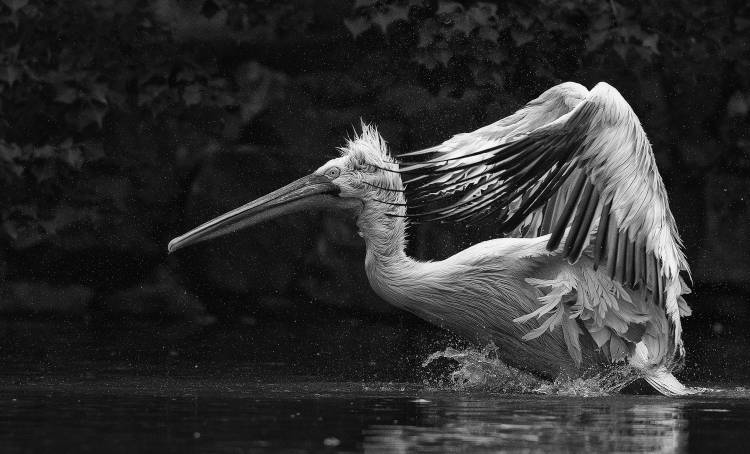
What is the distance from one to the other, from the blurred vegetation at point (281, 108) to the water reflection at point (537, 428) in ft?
14.9

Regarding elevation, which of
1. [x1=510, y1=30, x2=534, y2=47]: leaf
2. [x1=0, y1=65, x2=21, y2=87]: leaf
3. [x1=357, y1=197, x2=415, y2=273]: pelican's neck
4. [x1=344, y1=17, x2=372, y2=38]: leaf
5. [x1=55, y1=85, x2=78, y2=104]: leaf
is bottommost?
[x1=357, y1=197, x2=415, y2=273]: pelican's neck

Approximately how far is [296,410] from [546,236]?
6.06 feet

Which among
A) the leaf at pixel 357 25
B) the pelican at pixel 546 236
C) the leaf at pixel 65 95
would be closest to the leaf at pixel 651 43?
the leaf at pixel 357 25

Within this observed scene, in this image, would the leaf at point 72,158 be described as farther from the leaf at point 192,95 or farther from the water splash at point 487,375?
the water splash at point 487,375

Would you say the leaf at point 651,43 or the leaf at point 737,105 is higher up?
the leaf at point 651,43

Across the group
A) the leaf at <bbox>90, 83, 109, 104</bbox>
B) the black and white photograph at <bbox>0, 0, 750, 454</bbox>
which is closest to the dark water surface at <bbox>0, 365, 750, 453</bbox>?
the black and white photograph at <bbox>0, 0, 750, 454</bbox>

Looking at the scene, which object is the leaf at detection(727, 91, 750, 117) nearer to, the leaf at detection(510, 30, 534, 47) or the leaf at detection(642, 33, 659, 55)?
the leaf at detection(642, 33, 659, 55)

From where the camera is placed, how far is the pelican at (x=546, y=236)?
5.75 metres

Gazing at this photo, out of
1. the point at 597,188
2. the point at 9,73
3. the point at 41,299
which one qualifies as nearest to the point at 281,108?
the point at 9,73

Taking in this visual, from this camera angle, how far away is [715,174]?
9.81m

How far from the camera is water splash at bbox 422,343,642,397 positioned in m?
6.05

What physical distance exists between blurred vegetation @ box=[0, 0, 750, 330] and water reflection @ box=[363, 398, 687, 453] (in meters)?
4.54

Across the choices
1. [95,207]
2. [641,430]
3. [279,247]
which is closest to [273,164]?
[279,247]

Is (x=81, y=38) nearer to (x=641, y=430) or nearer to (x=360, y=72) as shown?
(x=360, y=72)
